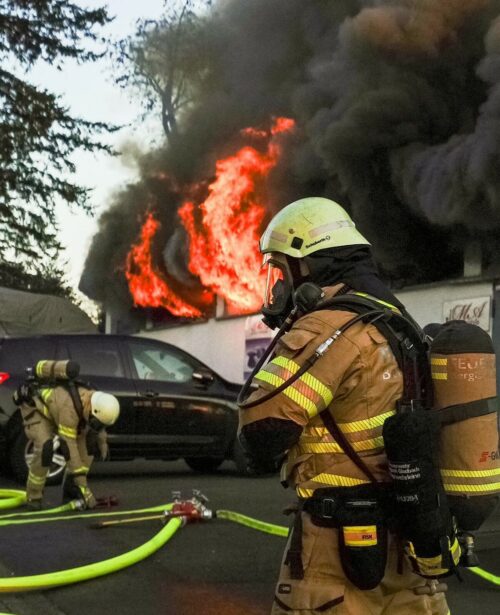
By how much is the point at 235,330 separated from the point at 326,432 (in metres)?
17.7

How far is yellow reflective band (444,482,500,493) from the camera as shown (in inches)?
90.5

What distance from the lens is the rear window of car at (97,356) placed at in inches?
388

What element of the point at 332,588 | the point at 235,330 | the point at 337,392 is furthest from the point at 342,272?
the point at 235,330

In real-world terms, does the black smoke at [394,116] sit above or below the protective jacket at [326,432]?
above

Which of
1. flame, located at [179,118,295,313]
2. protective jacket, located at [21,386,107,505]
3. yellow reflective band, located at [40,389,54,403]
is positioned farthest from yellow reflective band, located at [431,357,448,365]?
flame, located at [179,118,295,313]

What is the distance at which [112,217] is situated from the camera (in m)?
25.5

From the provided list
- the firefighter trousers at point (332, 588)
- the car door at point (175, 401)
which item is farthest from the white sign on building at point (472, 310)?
the firefighter trousers at point (332, 588)

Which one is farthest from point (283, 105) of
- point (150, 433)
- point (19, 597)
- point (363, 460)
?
point (363, 460)

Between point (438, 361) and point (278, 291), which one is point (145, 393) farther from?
point (438, 361)

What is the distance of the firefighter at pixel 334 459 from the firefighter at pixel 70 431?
17.1 feet

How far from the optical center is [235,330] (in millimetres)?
20031

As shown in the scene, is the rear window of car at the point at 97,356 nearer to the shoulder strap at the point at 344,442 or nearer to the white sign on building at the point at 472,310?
the white sign on building at the point at 472,310

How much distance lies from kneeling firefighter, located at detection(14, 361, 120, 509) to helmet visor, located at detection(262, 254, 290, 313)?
5014mm

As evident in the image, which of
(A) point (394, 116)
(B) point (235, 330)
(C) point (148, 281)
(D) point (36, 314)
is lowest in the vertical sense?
(B) point (235, 330)
